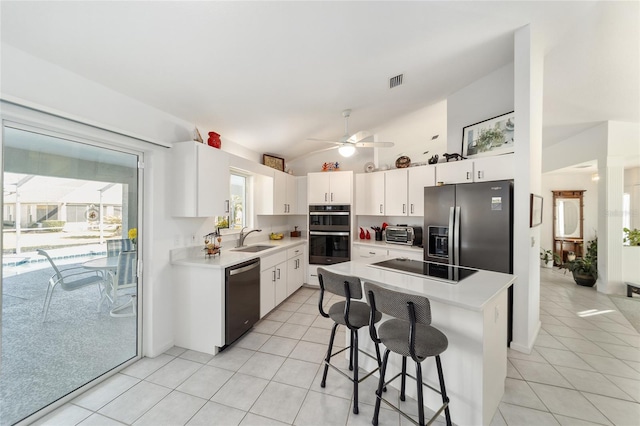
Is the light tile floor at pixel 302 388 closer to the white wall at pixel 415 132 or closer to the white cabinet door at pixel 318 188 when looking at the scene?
the white cabinet door at pixel 318 188

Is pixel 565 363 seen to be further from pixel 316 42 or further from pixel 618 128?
pixel 618 128

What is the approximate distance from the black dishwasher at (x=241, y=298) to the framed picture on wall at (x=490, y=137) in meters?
3.35

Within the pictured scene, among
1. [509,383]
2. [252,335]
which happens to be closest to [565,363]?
[509,383]

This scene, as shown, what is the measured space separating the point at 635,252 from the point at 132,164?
7869 millimetres

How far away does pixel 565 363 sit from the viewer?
235 centimetres

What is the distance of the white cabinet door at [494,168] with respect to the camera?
9.56 ft

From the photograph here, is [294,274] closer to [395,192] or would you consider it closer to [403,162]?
[395,192]

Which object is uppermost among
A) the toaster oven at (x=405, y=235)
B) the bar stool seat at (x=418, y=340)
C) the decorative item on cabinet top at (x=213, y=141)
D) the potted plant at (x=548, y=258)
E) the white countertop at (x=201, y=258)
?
the decorative item on cabinet top at (x=213, y=141)

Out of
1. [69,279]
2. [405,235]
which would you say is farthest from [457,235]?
[69,279]

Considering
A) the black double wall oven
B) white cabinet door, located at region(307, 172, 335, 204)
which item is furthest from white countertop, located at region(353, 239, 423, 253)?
white cabinet door, located at region(307, 172, 335, 204)

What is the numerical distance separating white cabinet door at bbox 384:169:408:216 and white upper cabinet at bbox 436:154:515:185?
64 cm

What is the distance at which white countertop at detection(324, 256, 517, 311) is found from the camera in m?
1.46

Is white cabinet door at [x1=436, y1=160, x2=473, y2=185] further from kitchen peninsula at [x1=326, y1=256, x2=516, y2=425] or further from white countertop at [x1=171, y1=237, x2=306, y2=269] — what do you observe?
white countertop at [x1=171, y1=237, x2=306, y2=269]

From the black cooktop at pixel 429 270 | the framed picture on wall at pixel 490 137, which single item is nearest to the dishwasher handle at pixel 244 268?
the black cooktop at pixel 429 270
